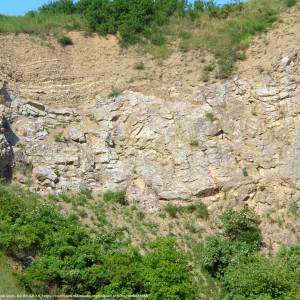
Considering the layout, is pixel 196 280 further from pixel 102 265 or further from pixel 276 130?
pixel 276 130

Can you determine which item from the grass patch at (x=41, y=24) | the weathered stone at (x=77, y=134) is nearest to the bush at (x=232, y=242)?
the weathered stone at (x=77, y=134)

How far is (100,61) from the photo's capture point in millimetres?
24281

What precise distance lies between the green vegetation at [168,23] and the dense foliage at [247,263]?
23.6 feet

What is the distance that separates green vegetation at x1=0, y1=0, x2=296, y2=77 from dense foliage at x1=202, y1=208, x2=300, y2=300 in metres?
7.21

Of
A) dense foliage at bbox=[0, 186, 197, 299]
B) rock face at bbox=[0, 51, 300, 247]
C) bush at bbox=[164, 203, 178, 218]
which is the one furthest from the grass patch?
dense foliage at bbox=[0, 186, 197, 299]

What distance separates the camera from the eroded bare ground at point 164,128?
20.2 metres

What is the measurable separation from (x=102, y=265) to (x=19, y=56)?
10655 mm

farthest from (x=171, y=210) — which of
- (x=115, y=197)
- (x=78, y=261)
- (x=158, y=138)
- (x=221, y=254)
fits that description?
(x=78, y=261)

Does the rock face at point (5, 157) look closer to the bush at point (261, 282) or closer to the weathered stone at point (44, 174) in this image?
the weathered stone at point (44, 174)

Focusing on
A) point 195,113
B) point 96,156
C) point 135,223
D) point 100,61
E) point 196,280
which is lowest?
point 196,280

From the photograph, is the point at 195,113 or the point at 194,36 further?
the point at 194,36

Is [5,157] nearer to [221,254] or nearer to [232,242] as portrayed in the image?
[221,254]

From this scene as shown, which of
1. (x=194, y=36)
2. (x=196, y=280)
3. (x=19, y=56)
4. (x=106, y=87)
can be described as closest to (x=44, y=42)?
(x=19, y=56)

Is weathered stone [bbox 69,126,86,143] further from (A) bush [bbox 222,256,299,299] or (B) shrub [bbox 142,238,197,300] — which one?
(A) bush [bbox 222,256,299,299]
